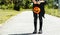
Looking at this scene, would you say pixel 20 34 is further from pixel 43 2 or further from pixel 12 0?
pixel 12 0

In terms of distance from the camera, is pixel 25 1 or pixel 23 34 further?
pixel 25 1

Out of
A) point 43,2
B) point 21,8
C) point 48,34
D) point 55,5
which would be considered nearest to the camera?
point 43,2

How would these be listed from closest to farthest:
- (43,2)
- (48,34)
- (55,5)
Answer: (43,2) → (48,34) → (55,5)

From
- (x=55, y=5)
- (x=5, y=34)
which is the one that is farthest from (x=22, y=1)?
(x=5, y=34)

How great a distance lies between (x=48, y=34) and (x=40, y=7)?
1.24m

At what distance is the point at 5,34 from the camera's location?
31.7 feet

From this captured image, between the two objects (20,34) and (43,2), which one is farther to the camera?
(20,34)

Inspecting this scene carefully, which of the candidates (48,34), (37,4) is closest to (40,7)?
(37,4)

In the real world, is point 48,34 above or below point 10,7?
above

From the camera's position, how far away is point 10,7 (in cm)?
3444

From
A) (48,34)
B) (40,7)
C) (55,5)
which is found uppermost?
(40,7)

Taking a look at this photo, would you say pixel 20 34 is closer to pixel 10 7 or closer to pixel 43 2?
pixel 43 2

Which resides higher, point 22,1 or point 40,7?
point 40,7

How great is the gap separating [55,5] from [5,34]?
→ 87.3 feet
